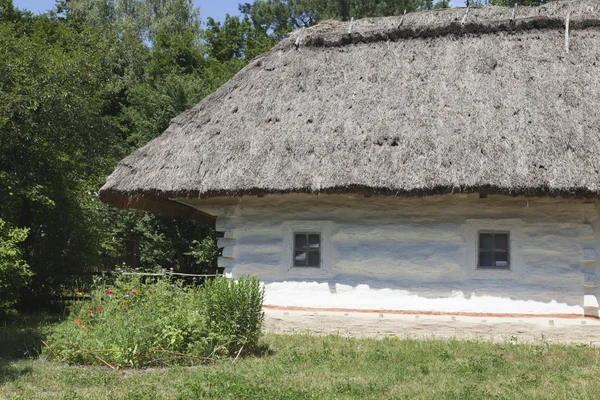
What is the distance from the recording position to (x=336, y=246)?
1095 centimetres

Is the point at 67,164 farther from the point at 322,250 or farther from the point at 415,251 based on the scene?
the point at 415,251

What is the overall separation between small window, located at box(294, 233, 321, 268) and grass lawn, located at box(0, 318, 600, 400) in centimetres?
185

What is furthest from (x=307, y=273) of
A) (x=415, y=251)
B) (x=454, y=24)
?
(x=454, y=24)

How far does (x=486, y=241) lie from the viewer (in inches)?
411

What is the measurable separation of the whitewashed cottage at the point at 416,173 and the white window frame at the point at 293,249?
0.08 feet

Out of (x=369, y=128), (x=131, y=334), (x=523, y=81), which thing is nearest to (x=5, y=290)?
(x=131, y=334)

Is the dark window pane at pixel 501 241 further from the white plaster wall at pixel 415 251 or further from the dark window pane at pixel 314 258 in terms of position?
the dark window pane at pixel 314 258

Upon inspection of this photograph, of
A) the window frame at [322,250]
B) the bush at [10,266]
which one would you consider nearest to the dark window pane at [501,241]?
the window frame at [322,250]

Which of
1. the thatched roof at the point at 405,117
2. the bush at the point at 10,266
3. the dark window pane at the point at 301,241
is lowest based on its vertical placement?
the bush at the point at 10,266

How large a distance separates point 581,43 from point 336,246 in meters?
5.52

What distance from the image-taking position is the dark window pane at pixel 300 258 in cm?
1120

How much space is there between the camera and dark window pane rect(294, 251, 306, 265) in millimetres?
11203

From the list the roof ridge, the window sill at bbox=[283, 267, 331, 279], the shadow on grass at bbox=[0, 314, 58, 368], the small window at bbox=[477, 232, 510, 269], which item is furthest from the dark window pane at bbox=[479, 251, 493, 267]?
the shadow on grass at bbox=[0, 314, 58, 368]

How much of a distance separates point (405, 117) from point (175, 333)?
506 centimetres
